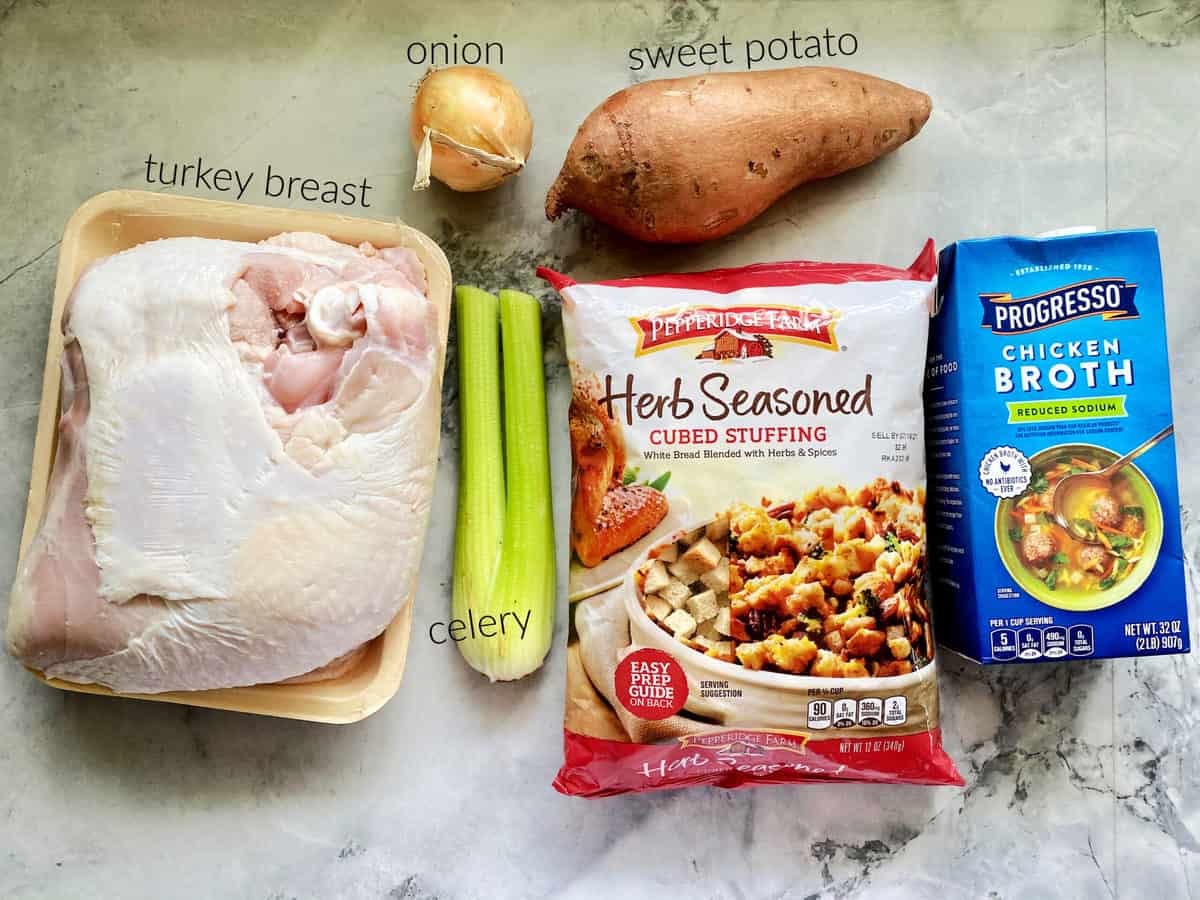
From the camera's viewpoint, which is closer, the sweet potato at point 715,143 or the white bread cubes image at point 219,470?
the white bread cubes image at point 219,470

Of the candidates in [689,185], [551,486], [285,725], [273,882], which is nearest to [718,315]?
[689,185]

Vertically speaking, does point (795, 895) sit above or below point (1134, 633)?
below

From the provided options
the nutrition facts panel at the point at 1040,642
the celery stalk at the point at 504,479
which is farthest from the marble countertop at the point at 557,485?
the nutrition facts panel at the point at 1040,642

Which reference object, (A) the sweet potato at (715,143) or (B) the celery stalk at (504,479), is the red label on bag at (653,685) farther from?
(A) the sweet potato at (715,143)

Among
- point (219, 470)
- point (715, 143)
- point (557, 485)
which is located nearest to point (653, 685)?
point (557, 485)

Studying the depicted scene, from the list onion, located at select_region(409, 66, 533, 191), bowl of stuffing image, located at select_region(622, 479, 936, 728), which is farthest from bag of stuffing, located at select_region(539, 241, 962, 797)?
onion, located at select_region(409, 66, 533, 191)

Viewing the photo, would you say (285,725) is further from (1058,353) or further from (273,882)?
(1058,353)
